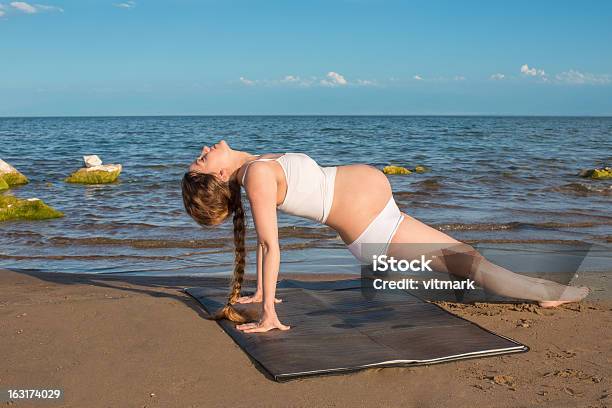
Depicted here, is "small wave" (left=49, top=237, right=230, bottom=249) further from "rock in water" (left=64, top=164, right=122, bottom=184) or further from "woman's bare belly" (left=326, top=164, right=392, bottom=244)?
"rock in water" (left=64, top=164, right=122, bottom=184)

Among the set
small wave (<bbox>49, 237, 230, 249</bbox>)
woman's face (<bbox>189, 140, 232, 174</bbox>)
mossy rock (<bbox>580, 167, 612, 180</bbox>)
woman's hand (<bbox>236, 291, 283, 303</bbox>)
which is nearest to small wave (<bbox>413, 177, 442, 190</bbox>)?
mossy rock (<bbox>580, 167, 612, 180</bbox>)

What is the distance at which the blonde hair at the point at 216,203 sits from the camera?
12.9 feet

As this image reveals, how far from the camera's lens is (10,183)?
15711mm

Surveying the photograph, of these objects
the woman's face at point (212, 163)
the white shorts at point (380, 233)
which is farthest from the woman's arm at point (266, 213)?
the white shorts at point (380, 233)

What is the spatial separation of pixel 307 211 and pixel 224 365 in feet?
3.83

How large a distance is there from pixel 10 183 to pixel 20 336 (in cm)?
1311

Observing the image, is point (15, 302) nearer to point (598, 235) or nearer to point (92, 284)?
point (92, 284)

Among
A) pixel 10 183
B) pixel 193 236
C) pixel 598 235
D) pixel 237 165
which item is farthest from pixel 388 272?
pixel 10 183

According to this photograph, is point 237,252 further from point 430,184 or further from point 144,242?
point 430,184

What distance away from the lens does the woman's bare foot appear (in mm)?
4504

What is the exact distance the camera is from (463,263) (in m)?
4.36

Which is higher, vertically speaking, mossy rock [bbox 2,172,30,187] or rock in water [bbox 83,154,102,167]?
rock in water [bbox 83,154,102,167]

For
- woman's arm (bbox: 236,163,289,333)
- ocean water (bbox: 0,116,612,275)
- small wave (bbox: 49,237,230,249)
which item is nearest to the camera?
woman's arm (bbox: 236,163,289,333)

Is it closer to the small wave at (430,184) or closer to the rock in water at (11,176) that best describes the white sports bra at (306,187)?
the small wave at (430,184)
